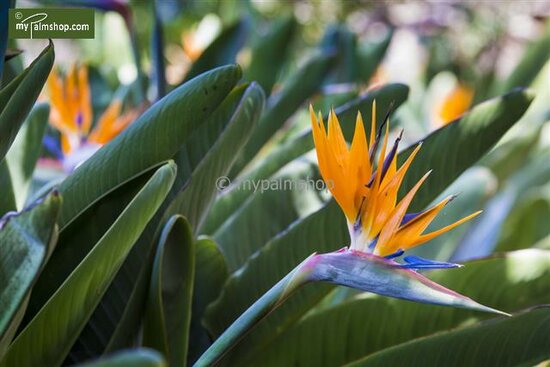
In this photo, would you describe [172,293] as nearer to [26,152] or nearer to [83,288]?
[83,288]

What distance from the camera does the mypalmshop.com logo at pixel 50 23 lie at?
68 cm

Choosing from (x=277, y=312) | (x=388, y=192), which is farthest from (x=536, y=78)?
(x=388, y=192)

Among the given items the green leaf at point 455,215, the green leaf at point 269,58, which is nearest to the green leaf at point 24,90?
the green leaf at point 455,215

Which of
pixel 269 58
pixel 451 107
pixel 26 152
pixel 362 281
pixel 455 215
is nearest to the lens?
pixel 362 281

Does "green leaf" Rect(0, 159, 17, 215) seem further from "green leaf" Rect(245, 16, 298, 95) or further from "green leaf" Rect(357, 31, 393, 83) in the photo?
"green leaf" Rect(357, 31, 393, 83)

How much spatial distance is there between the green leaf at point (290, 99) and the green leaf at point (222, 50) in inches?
3.9

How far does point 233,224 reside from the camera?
0.79m

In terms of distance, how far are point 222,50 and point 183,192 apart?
0.53m

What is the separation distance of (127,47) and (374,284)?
148cm

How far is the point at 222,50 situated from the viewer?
1.13 metres

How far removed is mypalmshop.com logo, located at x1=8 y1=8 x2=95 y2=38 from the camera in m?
0.68

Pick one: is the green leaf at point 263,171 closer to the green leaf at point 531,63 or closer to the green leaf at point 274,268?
the green leaf at point 274,268

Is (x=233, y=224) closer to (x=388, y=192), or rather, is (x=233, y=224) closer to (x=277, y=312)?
(x=277, y=312)

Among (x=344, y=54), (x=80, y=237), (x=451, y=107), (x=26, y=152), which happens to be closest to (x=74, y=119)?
(x=26, y=152)
